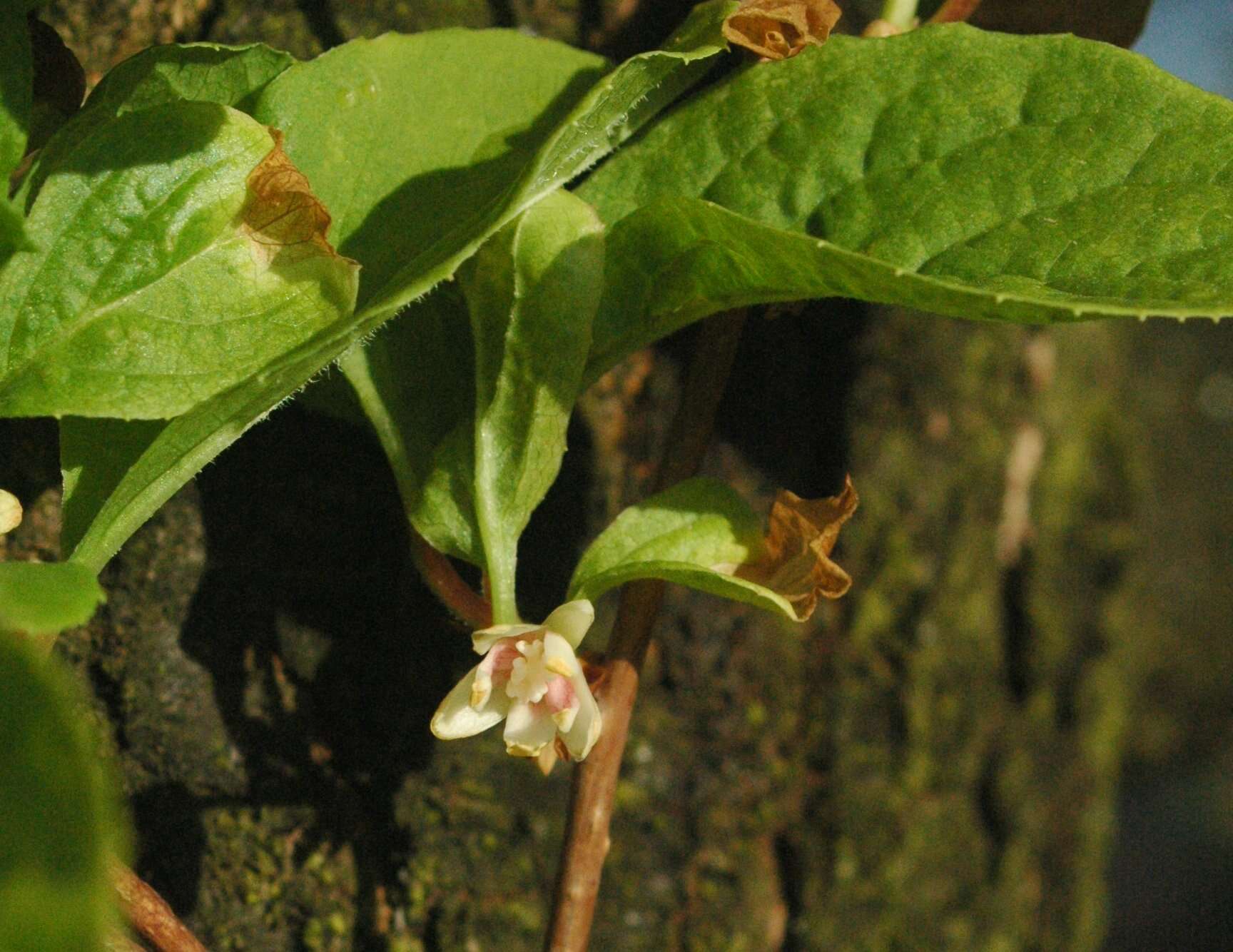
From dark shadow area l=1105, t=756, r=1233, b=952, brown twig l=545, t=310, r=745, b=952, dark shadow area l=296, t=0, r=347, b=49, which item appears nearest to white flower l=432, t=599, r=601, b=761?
brown twig l=545, t=310, r=745, b=952

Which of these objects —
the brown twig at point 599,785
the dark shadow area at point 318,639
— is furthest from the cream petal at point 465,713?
the dark shadow area at point 318,639

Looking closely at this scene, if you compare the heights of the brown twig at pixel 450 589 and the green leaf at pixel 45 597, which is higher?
the green leaf at pixel 45 597

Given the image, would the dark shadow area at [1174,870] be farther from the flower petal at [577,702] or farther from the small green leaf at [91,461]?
the small green leaf at [91,461]

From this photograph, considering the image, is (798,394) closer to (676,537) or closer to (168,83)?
(676,537)

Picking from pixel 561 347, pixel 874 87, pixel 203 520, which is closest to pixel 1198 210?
pixel 874 87

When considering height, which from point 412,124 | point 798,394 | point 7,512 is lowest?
point 798,394

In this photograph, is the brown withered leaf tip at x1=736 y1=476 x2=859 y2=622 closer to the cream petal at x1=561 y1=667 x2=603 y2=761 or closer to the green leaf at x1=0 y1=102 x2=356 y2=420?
→ the cream petal at x1=561 y1=667 x2=603 y2=761

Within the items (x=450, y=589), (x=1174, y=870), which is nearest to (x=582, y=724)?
(x=450, y=589)
